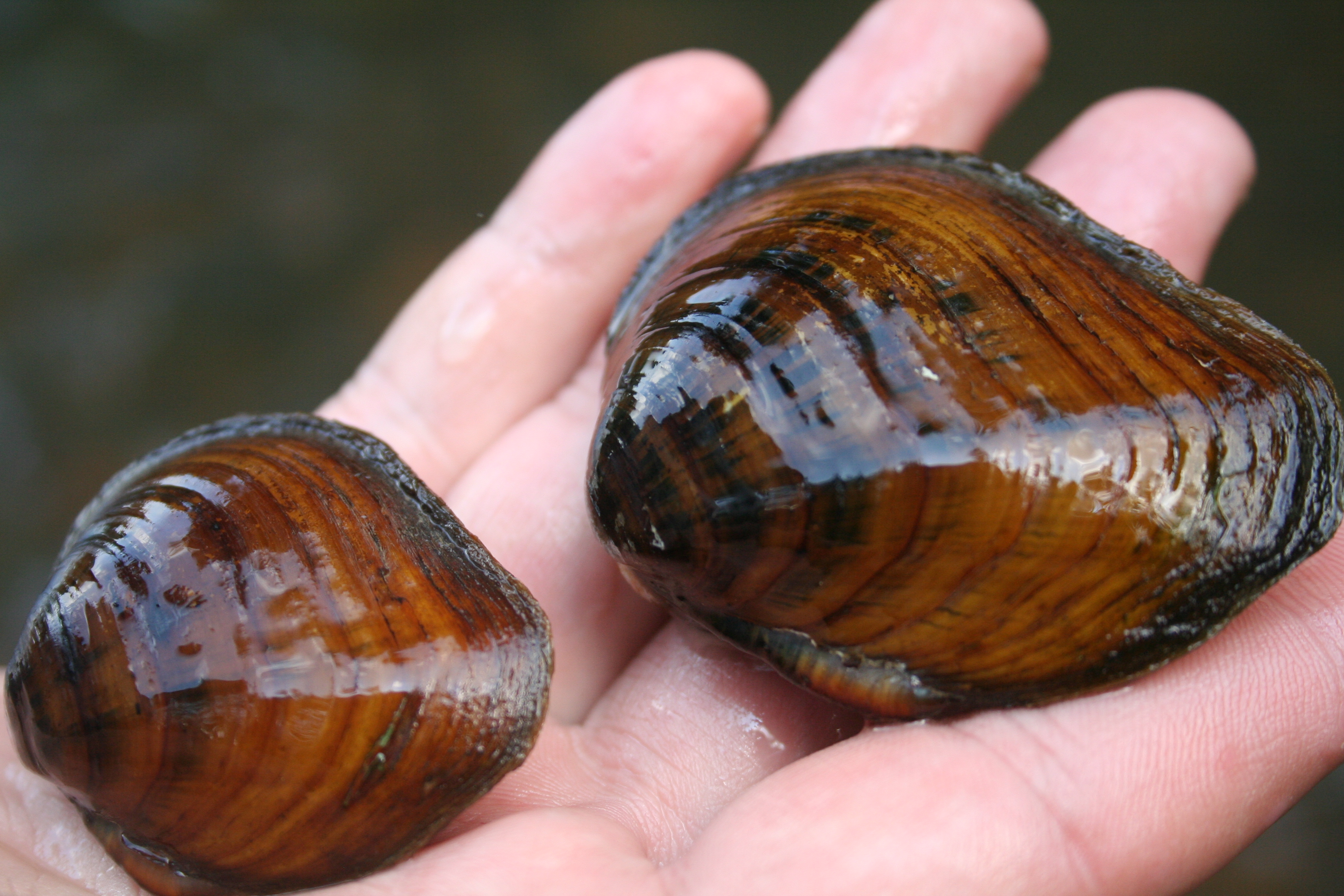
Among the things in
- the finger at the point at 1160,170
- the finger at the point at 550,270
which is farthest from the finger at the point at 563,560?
the finger at the point at 1160,170

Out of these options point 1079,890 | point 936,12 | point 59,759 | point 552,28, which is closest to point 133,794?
point 59,759

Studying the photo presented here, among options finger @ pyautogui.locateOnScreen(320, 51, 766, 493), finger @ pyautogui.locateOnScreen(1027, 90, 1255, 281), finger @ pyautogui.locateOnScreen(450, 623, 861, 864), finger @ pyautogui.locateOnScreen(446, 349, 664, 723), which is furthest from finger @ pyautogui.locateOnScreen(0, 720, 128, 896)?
finger @ pyautogui.locateOnScreen(1027, 90, 1255, 281)

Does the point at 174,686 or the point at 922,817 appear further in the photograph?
the point at 174,686

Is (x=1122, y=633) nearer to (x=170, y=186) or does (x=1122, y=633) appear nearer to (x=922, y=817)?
(x=922, y=817)

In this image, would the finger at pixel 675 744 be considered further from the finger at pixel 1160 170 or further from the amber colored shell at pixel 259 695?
the finger at pixel 1160 170

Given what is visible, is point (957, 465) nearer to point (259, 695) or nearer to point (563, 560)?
point (563, 560)

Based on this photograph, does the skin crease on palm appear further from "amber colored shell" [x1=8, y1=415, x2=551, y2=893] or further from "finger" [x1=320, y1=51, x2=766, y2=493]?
"amber colored shell" [x1=8, y1=415, x2=551, y2=893]
